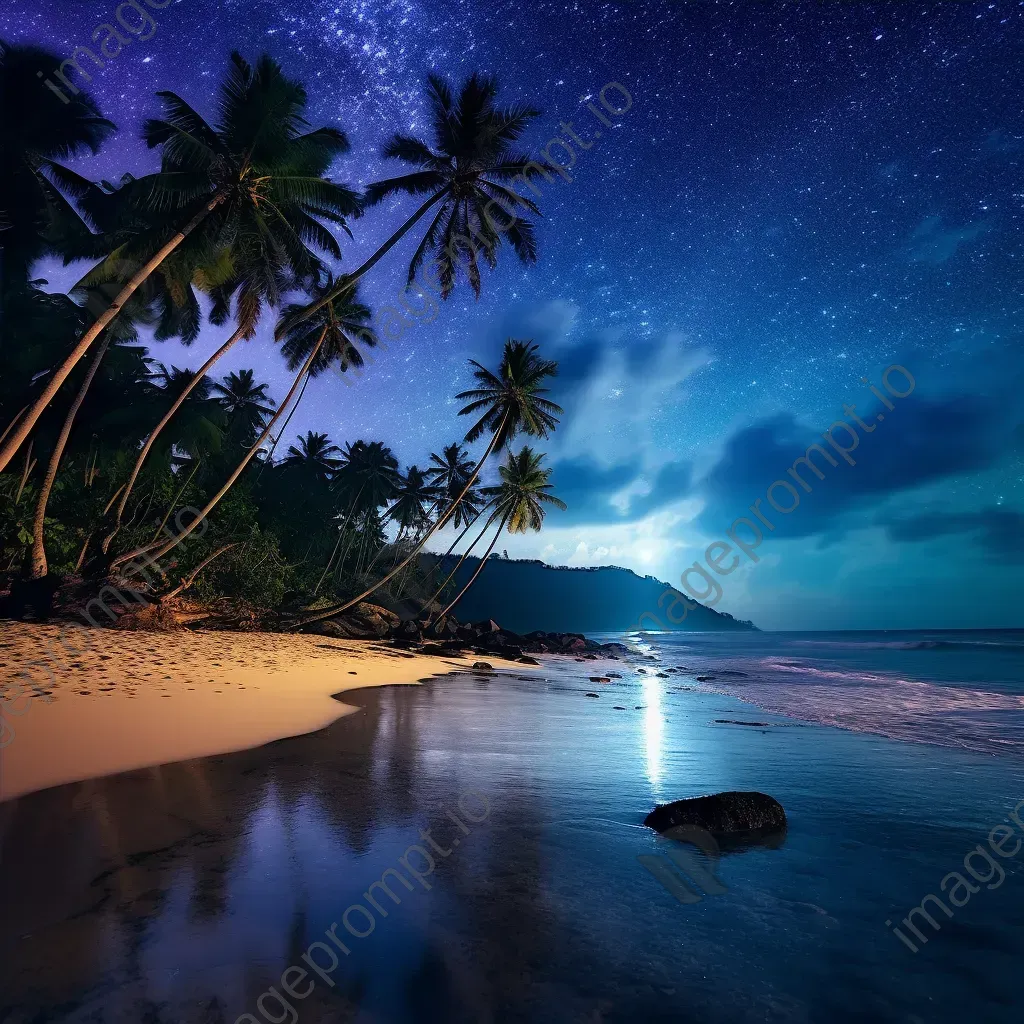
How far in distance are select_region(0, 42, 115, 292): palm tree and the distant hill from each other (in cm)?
8720

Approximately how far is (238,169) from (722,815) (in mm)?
16594

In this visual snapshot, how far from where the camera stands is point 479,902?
101 inches

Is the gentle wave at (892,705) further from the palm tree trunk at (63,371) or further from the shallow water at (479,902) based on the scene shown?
the palm tree trunk at (63,371)

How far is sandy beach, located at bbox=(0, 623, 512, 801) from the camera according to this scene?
4.64 m

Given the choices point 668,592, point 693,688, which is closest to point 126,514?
point 693,688

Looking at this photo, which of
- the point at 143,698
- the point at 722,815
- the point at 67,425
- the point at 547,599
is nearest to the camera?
the point at 722,815

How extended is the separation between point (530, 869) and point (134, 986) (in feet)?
5.96

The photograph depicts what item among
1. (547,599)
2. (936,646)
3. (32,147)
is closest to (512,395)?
(32,147)

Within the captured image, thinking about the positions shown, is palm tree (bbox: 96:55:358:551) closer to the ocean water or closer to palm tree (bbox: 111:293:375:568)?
palm tree (bbox: 111:293:375:568)

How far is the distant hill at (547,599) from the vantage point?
124075 millimetres

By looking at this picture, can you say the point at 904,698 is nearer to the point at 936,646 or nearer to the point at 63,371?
the point at 63,371

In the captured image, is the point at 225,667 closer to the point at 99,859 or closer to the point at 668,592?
the point at 99,859

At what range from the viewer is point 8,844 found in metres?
2.92

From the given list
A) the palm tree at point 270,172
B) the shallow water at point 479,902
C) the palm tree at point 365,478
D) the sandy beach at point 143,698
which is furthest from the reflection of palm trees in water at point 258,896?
the palm tree at point 365,478
